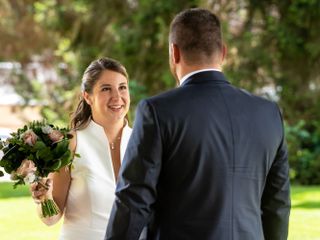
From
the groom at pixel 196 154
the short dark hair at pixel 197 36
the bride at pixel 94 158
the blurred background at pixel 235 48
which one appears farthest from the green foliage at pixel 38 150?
the blurred background at pixel 235 48

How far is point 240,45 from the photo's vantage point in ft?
44.4

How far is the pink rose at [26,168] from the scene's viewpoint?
11.3ft

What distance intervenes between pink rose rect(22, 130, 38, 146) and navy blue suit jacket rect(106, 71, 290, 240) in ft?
3.63

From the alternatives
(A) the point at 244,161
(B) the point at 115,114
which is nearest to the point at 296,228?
(B) the point at 115,114

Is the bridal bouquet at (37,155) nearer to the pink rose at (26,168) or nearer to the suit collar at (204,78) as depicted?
the pink rose at (26,168)

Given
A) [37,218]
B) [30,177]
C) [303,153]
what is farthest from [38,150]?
[303,153]

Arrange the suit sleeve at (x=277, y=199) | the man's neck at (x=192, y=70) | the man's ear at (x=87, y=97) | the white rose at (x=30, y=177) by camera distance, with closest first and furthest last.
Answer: the man's neck at (x=192, y=70) < the suit sleeve at (x=277, y=199) < the white rose at (x=30, y=177) < the man's ear at (x=87, y=97)

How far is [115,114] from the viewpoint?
147 inches

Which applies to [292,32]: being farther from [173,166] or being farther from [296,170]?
[173,166]

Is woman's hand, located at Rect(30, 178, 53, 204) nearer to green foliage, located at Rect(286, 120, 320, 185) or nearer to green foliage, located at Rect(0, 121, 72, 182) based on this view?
green foliage, located at Rect(0, 121, 72, 182)

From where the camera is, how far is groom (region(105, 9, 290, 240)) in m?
2.43

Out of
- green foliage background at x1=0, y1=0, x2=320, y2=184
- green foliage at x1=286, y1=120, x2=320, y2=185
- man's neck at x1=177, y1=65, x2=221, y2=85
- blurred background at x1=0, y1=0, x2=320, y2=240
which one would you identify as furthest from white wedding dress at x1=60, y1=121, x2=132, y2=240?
green foliage background at x1=0, y1=0, x2=320, y2=184

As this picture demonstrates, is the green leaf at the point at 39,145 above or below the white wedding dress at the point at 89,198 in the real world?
above

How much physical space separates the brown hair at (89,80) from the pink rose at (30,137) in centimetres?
33
